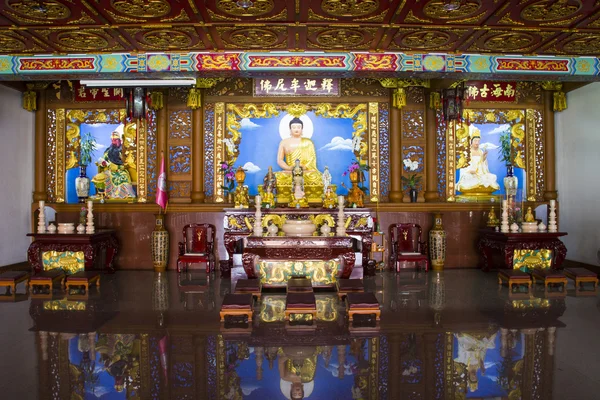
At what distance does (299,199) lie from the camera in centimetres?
855

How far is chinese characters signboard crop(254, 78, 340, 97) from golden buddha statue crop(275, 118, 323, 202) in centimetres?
55

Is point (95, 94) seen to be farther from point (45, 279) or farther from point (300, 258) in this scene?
point (300, 258)

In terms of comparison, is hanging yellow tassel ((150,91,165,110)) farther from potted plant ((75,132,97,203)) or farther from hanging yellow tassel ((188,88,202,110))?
potted plant ((75,132,97,203))

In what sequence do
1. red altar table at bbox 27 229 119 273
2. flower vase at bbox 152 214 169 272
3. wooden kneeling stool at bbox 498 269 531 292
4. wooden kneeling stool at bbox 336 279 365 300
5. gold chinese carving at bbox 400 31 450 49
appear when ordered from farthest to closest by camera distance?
1. flower vase at bbox 152 214 169 272
2. red altar table at bbox 27 229 119 273
3. wooden kneeling stool at bbox 498 269 531 292
4. gold chinese carving at bbox 400 31 450 49
5. wooden kneeling stool at bbox 336 279 365 300

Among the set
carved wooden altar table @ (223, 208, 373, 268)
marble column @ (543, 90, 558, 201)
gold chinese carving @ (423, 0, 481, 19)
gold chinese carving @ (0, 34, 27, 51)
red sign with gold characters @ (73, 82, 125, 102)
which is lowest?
carved wooden altar table @ (223, 208, 373, 268)

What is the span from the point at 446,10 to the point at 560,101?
199 inches

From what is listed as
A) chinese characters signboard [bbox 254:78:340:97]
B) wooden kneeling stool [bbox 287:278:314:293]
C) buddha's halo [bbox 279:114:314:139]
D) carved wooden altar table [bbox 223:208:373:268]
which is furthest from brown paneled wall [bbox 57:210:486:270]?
wooden kneeling stool [bbox 287:278:314:293]

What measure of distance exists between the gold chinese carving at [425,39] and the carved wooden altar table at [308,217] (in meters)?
2.88

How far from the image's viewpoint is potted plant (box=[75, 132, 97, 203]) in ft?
30.4

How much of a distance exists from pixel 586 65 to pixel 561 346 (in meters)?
5.11

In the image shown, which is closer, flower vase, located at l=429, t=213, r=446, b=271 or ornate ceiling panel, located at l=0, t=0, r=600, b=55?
ornate ceiling panel, located at l=0, t=0, r=600, b=55

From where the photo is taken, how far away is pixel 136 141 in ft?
30.8

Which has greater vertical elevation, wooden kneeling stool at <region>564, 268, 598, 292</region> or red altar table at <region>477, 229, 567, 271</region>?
red altar table at <region>477, 229, 567, 271</region>

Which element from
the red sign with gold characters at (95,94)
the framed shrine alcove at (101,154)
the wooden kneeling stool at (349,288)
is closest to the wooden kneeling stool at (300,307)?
the wooden kneeling stool at (349,288)
